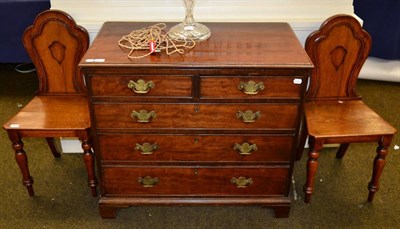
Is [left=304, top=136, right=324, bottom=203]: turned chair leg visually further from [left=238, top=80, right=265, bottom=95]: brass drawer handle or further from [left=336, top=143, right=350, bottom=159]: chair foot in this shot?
[left=336, top=143, right=350, bottom=159]: chair foot

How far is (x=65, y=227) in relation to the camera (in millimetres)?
1979

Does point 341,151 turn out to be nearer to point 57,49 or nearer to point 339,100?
point 339,100

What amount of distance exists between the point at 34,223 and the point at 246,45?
53.2 inches

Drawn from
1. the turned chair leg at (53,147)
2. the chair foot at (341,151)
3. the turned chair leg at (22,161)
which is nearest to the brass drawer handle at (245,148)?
the chair foot at (341,151)

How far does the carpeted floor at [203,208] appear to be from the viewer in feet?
6.59

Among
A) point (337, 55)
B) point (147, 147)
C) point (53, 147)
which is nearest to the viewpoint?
point (147, 147)

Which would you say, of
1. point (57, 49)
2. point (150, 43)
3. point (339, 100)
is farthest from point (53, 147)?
point (339, 100)

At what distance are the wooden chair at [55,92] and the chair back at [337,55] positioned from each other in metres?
1.18

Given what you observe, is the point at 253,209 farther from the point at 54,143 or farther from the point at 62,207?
the point at 54,143

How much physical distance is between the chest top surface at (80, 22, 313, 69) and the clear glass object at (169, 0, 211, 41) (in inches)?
1.6

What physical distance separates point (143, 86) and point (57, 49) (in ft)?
2.31

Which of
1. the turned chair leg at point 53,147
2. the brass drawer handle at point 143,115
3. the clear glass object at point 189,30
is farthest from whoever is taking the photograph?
the turned chair leg at point 53,147

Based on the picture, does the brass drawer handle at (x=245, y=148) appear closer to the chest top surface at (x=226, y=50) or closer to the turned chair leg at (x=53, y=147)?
the chest top surface at (x=226, y=50)

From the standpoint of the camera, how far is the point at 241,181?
1931 mm
